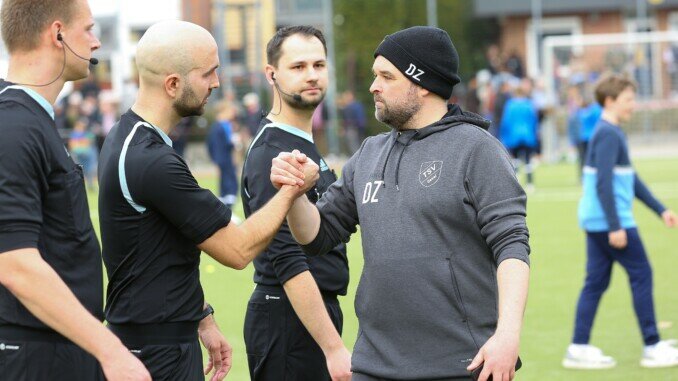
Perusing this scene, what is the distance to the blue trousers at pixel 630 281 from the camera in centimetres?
874

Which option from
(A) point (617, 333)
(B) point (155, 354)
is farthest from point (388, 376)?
(A) point (617, 333)

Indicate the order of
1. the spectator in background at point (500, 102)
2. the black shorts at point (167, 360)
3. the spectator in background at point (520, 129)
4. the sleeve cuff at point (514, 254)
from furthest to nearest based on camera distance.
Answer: the spectator in background at point (500, 102) → the spectator in background at point (520, 129) → the black shorts at point (167, 360) → the sleeve cuff at point (514, 254)

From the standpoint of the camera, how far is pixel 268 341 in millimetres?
5477

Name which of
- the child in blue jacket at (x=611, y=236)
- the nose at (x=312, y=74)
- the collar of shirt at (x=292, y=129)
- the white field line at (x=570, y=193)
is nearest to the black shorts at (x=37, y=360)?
the collar of shirt at (x=292, y=129)

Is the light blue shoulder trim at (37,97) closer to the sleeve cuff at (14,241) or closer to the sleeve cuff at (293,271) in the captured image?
the sleeve cuff at (14,241)

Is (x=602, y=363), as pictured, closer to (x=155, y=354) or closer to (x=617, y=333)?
(x=617, y=333)

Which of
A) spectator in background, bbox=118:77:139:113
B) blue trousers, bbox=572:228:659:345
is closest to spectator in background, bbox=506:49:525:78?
spectator in background, bbox=118:77:139:113

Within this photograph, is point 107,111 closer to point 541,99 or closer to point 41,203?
point 541,99

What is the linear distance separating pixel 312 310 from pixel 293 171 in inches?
30.5

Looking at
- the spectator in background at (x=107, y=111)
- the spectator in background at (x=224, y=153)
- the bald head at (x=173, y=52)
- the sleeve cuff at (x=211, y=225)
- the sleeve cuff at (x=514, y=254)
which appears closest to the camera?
the sleeve cuff at (x=514, y=254)

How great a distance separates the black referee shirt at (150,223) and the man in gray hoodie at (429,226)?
406mm

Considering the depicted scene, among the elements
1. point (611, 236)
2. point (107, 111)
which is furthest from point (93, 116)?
point (611, 236)

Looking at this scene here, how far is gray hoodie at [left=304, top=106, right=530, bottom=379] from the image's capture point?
14.5 ft

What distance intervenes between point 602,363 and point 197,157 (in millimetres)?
27298
